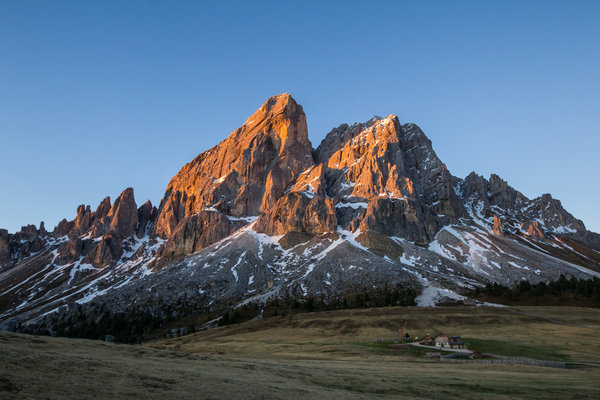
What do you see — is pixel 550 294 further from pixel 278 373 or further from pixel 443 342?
pixel 278 373

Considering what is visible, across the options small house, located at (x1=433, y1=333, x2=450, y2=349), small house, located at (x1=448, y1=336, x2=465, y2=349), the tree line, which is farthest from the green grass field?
the tree line

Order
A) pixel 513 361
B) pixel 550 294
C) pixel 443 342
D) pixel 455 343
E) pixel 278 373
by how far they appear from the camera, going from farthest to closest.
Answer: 1. pixel 550 294
2. pixel 443 342
3. pixel 455 343
4. pixel 513 361
5. pixel 278 373

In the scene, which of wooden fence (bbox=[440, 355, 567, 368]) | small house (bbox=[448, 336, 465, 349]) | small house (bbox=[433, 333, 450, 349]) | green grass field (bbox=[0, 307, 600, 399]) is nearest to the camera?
green grass field (bbox=[0, 307, 600, 399])

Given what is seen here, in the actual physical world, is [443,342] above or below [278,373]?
below

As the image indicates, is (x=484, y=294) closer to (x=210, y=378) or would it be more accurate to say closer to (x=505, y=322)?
(x=505, y=322)

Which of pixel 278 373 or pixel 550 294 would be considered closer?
pixel 278 373

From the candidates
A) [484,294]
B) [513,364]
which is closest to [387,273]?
[484,294]

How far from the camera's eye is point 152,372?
29938 mm

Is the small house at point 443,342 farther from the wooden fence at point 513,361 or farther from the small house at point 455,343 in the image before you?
the wooden fence at point 513,361

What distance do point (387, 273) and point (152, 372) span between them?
179m

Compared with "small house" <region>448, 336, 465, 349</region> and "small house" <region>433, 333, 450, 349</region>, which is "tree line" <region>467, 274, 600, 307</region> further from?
"small house" <region>448, 336, 465, 349</region>

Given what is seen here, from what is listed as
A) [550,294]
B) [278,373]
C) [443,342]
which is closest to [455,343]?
[443,342]

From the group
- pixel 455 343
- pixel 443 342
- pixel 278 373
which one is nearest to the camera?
pixel 278 373

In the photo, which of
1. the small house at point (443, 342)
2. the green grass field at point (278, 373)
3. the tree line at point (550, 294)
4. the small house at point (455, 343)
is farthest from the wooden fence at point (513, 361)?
the tree line at point (550, 294)
